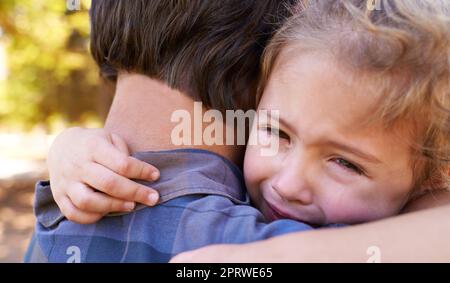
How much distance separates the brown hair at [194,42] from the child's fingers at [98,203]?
0.37m

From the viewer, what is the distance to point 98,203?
61.4 inches

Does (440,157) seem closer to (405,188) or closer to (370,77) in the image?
(405,188)

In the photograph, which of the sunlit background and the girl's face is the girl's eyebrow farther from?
the sunlit background

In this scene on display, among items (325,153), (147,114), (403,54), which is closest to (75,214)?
(147,114)

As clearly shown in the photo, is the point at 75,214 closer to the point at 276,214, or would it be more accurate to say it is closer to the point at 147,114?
the point at 147,114

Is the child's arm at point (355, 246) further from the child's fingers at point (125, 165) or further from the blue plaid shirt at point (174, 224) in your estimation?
the child's fingers at point (125, 165)

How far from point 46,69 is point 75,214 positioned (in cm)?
922

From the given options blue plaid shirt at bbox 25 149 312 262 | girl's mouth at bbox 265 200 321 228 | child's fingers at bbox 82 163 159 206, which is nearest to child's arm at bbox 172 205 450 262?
blue plaid shirt at bbox 25 149 312 262

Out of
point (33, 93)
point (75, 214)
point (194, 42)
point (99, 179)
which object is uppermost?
point (194, 42)

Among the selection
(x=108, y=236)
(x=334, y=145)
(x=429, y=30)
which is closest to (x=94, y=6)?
(x=108, y=236)

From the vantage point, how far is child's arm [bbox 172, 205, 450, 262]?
1305mm

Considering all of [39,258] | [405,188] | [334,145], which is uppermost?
[334,145]

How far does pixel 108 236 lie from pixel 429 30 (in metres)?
1.00
